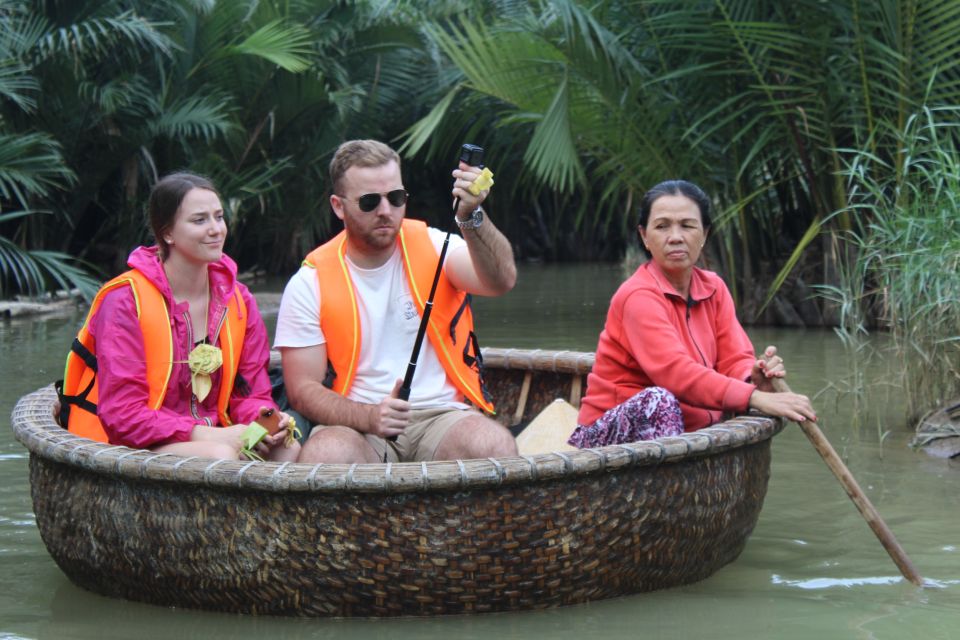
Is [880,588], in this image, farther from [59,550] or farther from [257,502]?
A: [59,550]

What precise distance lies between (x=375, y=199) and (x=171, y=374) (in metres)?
0.84

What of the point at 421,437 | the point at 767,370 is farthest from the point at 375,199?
the point at 767,370

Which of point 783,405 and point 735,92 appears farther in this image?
point 735,92

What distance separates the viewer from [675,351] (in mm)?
4211

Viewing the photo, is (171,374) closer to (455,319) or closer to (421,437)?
(421,437)

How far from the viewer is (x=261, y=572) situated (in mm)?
3662

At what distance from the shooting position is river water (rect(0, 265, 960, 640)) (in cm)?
365

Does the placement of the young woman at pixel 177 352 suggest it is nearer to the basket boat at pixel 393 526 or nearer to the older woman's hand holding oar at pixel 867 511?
the basket boat at pixel 393 526

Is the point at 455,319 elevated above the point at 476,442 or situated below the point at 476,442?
above

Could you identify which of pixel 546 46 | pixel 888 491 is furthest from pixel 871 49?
pixel 888 491

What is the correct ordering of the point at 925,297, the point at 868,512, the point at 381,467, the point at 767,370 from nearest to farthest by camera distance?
1. the point at 381,467
2. the point at 868,512
3. the point at 767,370
4. the point at 925,297

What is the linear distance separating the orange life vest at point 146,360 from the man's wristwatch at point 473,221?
0.81 m

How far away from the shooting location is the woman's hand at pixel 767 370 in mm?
4312

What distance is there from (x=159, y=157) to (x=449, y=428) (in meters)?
10.3
